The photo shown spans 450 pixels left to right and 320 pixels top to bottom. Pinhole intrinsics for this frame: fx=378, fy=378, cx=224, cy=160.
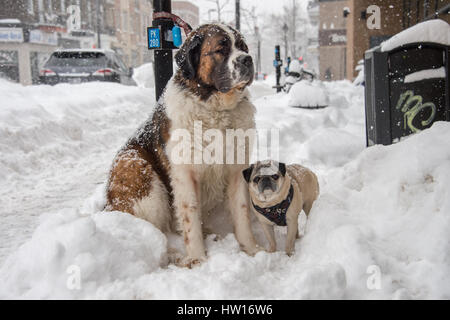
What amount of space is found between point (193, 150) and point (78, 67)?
11.4 m

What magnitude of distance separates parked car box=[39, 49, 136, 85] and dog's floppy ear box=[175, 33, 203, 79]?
1073 cm

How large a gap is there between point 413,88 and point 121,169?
351 cm

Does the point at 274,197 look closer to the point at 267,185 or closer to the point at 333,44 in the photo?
the point at 267,185

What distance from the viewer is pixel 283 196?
2949mm

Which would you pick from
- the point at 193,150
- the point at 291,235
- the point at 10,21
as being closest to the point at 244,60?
the point at 193,150

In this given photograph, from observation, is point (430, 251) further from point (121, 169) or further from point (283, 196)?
point (121, 169)

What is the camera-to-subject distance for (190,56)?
285 cm

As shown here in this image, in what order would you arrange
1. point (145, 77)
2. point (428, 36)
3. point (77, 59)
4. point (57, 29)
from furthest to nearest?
point (57, 29) → point (145, 77) → point (77, 59) → point (428, 36)

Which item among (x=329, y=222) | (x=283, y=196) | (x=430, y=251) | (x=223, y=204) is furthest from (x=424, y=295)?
(x=223, y=204)

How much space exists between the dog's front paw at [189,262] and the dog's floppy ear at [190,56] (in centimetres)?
136

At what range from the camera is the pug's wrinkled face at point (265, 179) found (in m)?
2.89

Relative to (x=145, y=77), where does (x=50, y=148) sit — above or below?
below

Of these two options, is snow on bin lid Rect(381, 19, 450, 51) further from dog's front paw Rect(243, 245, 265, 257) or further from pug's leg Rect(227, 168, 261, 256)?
dog's front paw Rect(243, 245, 265, 257)

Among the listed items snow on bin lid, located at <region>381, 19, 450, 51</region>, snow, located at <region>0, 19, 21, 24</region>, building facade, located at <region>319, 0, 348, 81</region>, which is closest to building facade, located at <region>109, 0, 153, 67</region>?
snow, located at <region>0, 19, 21, 24</region>
